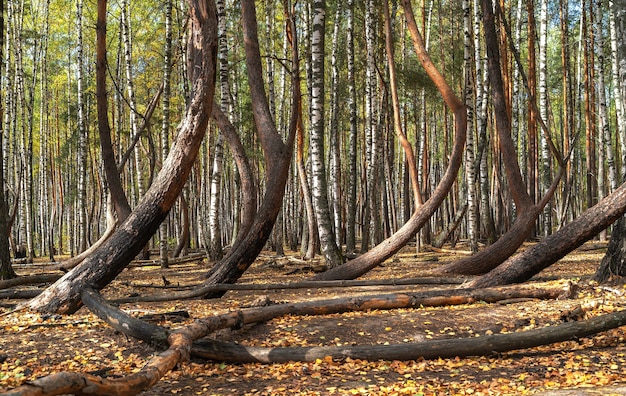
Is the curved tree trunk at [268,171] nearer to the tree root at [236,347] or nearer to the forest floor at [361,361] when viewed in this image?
the forest floor at [361,361]

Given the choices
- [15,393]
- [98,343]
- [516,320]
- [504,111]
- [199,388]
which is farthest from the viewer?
[504,111]

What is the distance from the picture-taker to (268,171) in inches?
344

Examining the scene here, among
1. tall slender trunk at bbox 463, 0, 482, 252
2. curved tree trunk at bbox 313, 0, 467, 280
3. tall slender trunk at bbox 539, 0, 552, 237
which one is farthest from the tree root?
tall slender trunk at bbox 539, 0, 552, 237

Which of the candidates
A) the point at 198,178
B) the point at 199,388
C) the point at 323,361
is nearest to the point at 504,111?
the point at 323,361

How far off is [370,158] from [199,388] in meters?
11.5

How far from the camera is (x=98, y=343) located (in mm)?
5418

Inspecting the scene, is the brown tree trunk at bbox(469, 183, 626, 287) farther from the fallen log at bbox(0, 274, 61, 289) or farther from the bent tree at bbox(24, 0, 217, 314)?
the fallen log at bbox(0, 274, 61, 289)

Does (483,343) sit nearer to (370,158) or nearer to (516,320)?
(516,320)

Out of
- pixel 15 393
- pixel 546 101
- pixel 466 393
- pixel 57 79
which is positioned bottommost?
pixel 466 393

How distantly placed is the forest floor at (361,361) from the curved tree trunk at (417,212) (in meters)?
3.06

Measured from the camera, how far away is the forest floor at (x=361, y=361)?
13.8 feet

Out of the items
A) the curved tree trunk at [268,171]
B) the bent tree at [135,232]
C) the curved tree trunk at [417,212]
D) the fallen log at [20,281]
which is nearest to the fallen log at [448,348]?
the bent tree at [135,232]

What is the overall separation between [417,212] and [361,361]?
562 cm

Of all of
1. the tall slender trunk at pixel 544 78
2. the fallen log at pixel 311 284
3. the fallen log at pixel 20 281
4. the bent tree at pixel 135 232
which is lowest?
the fallen log at pixel 311 284
